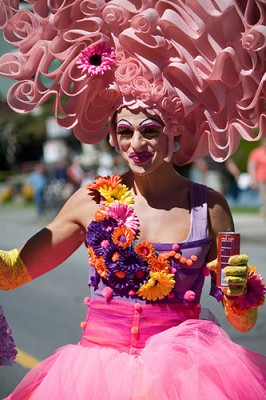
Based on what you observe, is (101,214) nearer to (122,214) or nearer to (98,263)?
(122,214)

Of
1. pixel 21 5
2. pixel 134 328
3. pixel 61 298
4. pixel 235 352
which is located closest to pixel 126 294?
pixel 134 328

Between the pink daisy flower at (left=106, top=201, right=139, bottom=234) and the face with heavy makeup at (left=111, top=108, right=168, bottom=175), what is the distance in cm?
15

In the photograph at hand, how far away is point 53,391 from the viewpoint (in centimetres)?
323

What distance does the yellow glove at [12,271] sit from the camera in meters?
3.56

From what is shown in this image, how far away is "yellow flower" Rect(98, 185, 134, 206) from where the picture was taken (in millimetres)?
3591

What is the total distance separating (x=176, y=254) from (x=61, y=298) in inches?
234

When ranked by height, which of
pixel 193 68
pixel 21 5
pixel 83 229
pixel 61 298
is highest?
pixel 21 5

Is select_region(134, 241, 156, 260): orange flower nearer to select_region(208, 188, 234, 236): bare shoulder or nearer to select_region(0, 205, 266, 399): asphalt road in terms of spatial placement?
select_region(208, 188, 234, 236): bare shoulder

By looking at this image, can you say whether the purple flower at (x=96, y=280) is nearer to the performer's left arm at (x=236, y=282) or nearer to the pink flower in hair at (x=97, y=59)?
the performer's left arm at (x=236, y=282)

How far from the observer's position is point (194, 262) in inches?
137

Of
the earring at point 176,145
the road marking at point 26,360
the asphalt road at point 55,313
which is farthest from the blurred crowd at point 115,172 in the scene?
the earring at point 176,145

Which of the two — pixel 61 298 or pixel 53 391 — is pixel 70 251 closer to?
pixel 53 391

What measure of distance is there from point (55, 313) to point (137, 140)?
513 centimetres

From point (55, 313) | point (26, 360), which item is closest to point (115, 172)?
point (55, 313)
